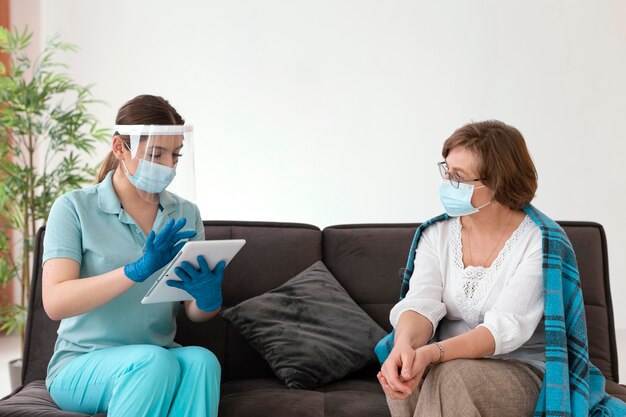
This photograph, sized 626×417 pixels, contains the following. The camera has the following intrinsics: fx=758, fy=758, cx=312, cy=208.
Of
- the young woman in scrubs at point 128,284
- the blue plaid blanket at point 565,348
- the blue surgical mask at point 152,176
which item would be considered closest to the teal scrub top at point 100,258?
the young woman in scrubs at point 128,284

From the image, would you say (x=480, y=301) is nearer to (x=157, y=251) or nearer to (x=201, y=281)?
(x=201, y=281)

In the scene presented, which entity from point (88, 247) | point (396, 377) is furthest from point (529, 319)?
point (88, 247)

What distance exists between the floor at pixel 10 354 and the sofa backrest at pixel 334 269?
1.74 metres

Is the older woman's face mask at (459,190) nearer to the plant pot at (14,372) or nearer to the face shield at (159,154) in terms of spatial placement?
the face shield at (159,154)

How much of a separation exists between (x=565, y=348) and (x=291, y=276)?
0.94 metres

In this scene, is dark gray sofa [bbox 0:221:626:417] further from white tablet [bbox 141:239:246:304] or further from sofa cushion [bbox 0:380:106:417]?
white tablet [bbox 141:239:246:304]

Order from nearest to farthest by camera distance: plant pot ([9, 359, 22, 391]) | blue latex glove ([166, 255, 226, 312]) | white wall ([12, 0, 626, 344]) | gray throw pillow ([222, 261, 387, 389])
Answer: blue latex glove ([166, 255, 226, 312]), gray throw pillow ([222, 261, 387, 389]), plant pot ([9, 359, 22, 391]), white wall ([12, 0, 626, 344])

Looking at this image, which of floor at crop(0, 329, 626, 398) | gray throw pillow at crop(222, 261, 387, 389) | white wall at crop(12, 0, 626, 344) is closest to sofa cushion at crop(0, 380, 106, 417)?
gray throw pillow at crop(222, 261, 387, 389)

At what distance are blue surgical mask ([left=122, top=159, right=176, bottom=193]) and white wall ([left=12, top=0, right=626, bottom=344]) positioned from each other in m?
2.65

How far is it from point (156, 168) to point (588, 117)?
3.55m

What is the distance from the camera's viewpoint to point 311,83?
4.66 meters

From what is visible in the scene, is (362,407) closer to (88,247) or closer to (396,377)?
(396,377)

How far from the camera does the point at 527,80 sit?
4.72 metres

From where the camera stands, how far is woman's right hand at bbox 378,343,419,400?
1.70 meters
